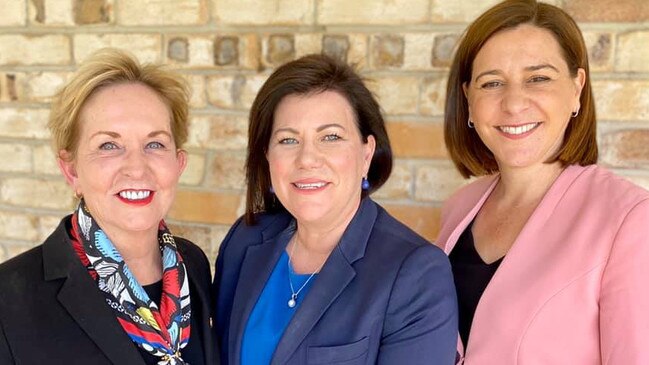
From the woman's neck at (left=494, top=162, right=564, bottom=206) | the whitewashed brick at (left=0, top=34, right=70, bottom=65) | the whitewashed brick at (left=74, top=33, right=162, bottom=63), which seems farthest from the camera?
the whitewashed brick at (left=0, top=34, right=70, bottom=65)

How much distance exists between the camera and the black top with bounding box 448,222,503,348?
65.1 inches

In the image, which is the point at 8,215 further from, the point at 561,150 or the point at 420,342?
the point at 561,150

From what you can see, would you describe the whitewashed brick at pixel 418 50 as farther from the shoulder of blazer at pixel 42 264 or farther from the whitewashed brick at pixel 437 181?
the shoulder of blazer at pixel 42 264

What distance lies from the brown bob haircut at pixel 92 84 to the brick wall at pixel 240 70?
791mm

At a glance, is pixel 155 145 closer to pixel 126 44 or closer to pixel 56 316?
pixel 56 316

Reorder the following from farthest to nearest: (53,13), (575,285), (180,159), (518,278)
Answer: (53,13)
(180,159)
(518,278)
(575,285)

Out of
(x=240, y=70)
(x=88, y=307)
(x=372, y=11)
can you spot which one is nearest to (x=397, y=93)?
(x=372, y=11)

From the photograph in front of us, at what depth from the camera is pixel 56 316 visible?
1.44m

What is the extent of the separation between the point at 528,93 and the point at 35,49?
2315 millimetres

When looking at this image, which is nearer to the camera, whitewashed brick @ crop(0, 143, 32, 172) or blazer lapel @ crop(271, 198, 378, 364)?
blazer lapel @ crop(271, 198, 378, 364)

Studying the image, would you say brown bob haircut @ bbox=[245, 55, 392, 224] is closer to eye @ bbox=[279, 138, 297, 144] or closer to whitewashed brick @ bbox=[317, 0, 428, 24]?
eye @ bbox=[279, 138, 297, 144]

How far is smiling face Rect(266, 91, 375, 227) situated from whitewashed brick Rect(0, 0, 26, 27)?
1.80 m

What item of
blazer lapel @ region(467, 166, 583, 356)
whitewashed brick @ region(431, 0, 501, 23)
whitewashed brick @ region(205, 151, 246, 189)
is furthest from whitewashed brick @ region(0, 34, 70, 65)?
blazer lapel @ region(467, 166, 583, 356)

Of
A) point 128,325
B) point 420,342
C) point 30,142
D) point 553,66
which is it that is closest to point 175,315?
point 128,325
